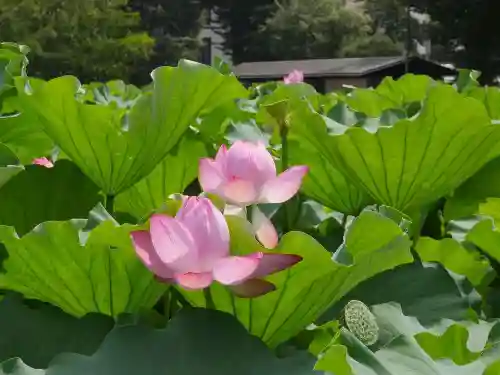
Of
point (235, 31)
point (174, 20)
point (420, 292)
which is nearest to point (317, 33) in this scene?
point (235, 31)

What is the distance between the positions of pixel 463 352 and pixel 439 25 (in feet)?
46.7

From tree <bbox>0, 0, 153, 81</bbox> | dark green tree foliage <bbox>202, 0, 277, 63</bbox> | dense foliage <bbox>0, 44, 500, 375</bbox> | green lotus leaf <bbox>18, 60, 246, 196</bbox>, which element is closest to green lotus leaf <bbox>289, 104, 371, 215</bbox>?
dense foliage <bbox>0, 44, 500, 375</bbox>

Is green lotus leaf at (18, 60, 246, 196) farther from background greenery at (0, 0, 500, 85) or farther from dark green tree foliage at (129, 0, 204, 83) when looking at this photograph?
dark green tree foliage at (129, 0, 204, 83)

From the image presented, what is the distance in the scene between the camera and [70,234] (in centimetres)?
43

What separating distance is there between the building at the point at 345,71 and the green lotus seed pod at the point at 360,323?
1331cm

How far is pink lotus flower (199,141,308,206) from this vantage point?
43cm

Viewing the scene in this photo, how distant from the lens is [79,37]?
15.9 m

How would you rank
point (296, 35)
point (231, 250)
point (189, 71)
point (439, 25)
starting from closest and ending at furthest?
point (231, 250)
point (189, 71)
point (439, 25)
point (296, 35)

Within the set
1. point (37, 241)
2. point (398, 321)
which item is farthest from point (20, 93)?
point (398, 321)

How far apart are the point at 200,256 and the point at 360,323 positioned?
0.11 metres

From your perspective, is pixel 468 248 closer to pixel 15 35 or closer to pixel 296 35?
pixel 15 35

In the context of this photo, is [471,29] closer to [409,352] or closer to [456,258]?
[456,258]

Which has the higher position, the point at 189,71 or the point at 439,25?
the point at 189,71

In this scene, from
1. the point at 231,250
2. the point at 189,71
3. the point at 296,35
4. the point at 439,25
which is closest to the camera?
the point at 231,250
